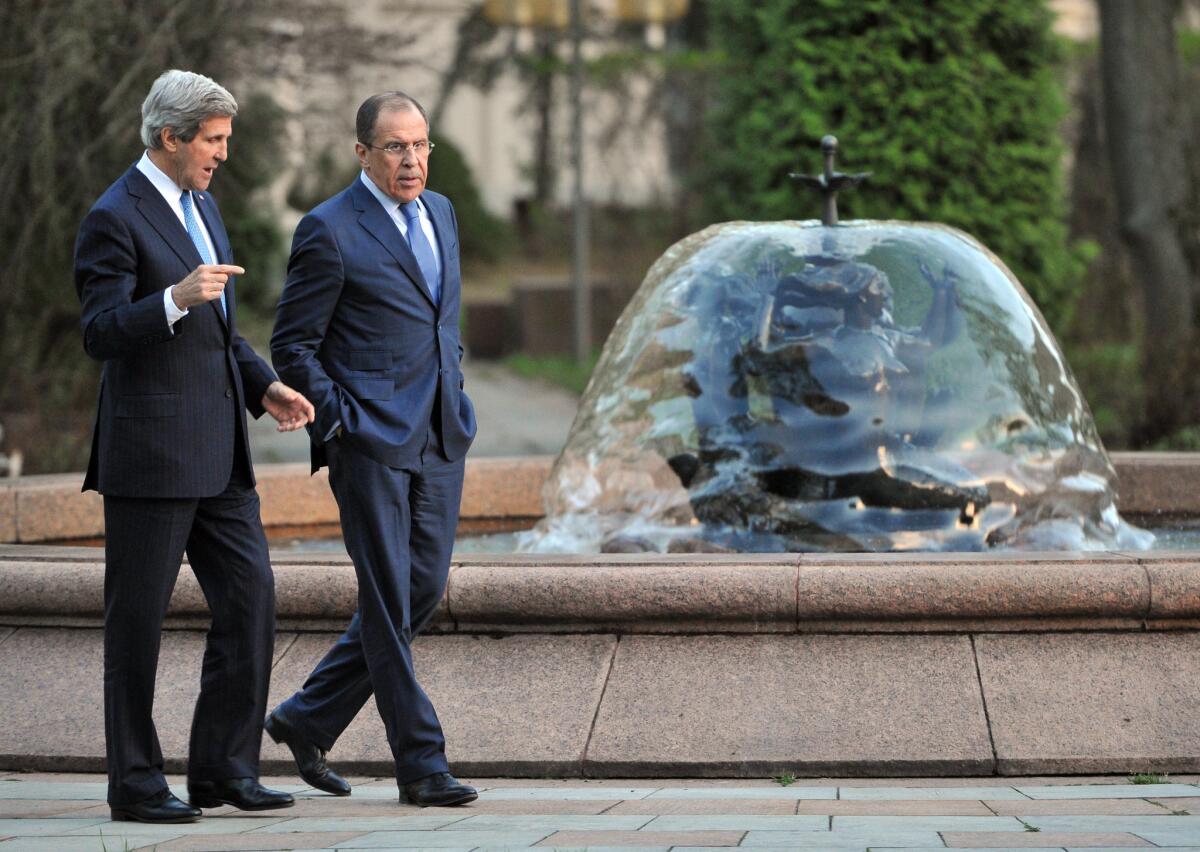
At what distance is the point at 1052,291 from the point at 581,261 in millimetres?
6343

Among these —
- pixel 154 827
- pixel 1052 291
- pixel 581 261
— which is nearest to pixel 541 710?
pixel 154 827

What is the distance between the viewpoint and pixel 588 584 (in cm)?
561

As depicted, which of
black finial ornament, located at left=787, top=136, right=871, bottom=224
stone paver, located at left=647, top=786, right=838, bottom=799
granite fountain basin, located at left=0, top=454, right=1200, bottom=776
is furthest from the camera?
black finial ornament, located at left=787, top=136, right=871, bottom=224

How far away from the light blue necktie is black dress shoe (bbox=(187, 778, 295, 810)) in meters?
1.16

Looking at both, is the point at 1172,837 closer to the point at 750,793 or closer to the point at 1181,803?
the point at 1181,803

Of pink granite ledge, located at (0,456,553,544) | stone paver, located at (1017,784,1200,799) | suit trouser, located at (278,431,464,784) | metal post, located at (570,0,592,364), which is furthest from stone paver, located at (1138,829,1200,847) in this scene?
metal post, located at (570,0,592,364)

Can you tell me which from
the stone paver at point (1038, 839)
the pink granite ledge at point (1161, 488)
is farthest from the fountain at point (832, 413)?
the stone paver at point (1038, 839)

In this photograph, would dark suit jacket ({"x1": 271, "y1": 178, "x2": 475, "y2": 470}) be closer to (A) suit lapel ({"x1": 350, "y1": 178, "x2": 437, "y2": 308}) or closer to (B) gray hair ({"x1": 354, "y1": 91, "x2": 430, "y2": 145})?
(A) suit lapel ({"x1": 350, "y1": 178, "x2": 437, "y2": 308})

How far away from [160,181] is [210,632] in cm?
112

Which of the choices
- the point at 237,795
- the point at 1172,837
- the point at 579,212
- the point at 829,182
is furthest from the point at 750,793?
the point at 579,212

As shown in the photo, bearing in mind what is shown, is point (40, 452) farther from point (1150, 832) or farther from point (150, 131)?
point (1150, 832)

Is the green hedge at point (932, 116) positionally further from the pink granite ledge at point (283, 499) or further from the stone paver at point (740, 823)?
the stone paver at point (740, 823)

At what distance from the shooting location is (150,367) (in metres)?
4.73

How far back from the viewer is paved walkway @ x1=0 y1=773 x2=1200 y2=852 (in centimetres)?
419
